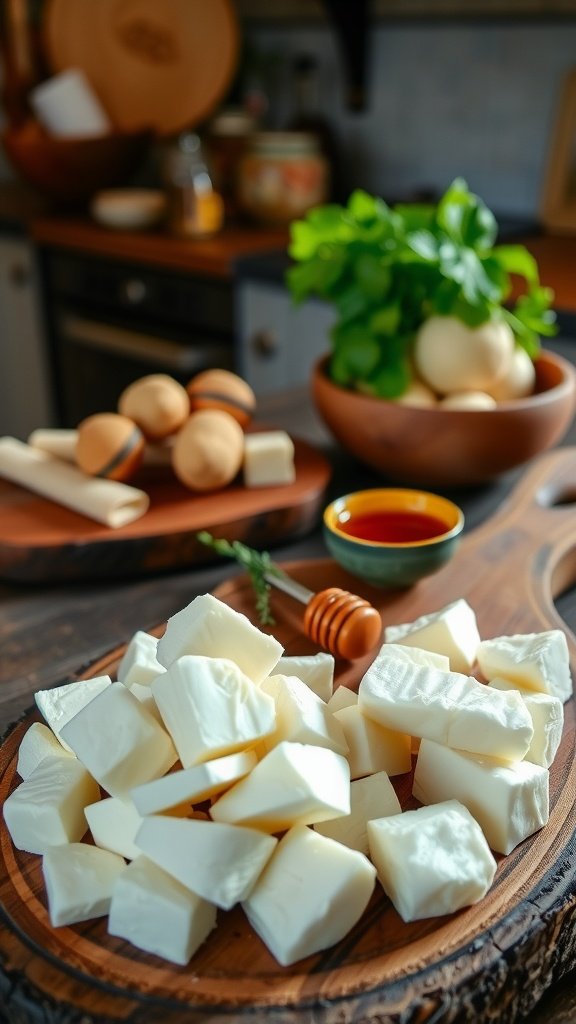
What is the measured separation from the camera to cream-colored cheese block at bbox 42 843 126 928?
60cm

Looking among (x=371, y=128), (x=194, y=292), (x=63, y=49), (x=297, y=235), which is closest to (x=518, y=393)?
(x=297, y=235)

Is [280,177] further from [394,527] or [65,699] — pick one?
[65,699]

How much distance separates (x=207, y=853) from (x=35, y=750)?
0.63 ft

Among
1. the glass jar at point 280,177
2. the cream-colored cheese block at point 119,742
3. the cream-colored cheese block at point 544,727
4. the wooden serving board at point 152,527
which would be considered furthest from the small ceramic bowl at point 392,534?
the glass jar at point 280,177

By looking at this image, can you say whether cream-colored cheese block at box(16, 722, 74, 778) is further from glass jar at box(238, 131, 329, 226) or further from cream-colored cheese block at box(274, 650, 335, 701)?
glass jar at box(238, 131, 329, 226)

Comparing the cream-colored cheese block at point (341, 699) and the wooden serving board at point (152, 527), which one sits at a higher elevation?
the cream-colored cheese block at point (341, 699)

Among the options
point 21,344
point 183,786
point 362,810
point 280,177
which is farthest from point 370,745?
point 21,344

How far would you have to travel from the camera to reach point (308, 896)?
1.90 feet

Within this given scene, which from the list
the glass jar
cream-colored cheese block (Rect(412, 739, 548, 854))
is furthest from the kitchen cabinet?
cream-colored cheese block (Rect(412, 739, 548, 854))

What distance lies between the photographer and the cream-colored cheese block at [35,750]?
704mm

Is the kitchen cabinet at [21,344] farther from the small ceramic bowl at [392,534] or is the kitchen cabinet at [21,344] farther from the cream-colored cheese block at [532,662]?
the cream-colored cheese block at [532,662]

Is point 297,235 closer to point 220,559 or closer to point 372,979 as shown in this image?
point 220,559

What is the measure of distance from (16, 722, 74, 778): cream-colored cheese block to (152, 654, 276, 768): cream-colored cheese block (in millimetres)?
110

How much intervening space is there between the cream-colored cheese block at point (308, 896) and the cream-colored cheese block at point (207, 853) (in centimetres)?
1
